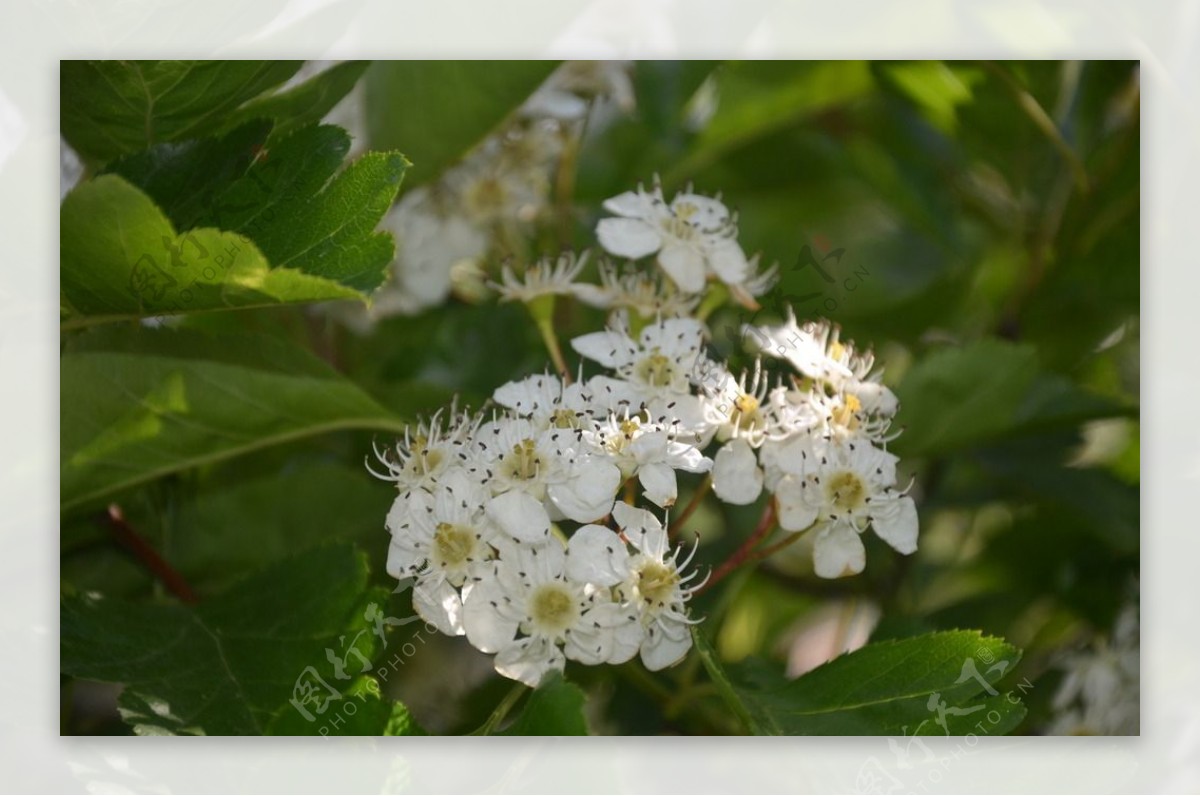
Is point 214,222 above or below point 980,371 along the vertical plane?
above

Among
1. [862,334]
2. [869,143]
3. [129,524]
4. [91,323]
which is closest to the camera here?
[91,323]

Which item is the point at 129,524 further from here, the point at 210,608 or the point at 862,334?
the point at 862,334

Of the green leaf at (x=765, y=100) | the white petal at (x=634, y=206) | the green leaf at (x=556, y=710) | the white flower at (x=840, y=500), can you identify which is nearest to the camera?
the green leaf at (x=556, y=710)

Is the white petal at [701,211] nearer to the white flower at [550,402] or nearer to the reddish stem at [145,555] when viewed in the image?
the white flower at [550,402]

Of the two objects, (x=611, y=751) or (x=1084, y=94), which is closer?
(x=611, y=751)

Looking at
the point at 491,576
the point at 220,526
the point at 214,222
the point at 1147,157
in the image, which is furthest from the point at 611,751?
the point at 1147,157

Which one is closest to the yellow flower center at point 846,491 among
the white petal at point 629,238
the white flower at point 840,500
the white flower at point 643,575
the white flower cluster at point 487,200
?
the white flower at point 840,500

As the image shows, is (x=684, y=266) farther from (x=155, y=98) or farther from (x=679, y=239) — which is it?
(x=155, y=98)

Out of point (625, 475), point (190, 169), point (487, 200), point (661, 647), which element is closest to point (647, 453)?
point (625, 475)
